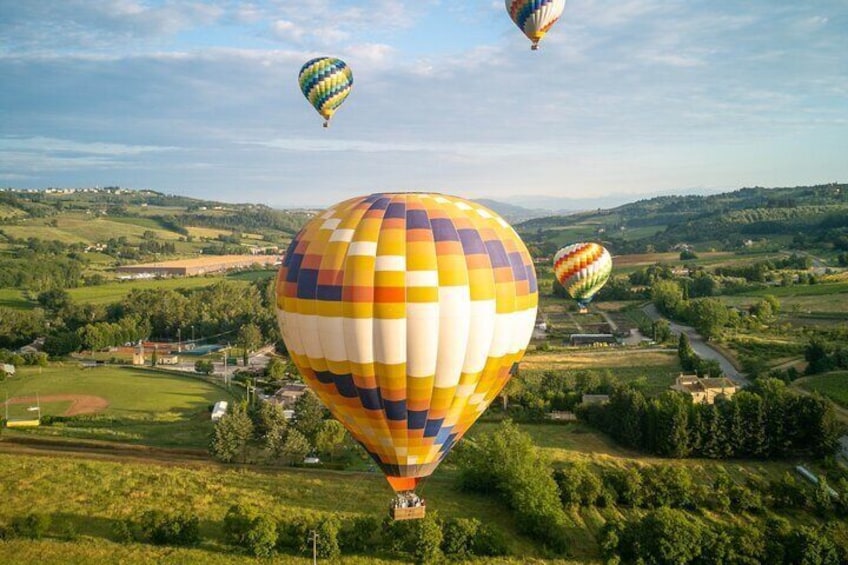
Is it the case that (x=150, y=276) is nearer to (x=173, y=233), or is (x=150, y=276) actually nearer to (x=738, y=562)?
(x=173, y=233)

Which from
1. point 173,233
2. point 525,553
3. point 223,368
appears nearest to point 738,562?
point 525,553

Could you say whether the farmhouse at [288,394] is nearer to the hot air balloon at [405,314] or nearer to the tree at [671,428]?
the tree at [671,428]

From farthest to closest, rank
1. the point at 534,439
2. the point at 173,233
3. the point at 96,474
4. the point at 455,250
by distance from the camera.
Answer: the point at 173,233 < the point at 534,439 < the point at 96,474 < the point at 455,250

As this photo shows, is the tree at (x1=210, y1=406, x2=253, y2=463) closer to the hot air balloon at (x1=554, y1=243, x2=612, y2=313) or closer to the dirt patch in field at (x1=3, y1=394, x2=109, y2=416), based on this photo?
the dirt patch in field at (x1=3, y1=394, x2=109, y2=416)

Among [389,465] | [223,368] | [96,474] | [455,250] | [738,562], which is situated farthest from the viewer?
[223,368]

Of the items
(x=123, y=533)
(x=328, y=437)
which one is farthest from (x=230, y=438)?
(x=123, y=533)
